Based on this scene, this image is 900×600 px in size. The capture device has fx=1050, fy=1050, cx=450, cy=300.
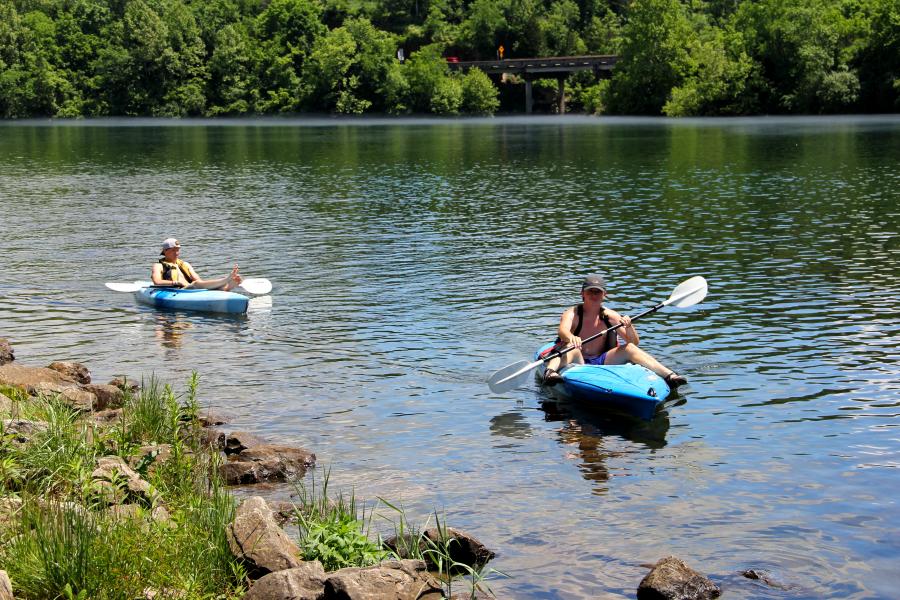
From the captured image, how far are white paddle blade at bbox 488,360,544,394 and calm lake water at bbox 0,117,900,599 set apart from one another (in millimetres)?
263

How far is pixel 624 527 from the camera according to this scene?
1098 centimetres

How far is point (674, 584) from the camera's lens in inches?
362

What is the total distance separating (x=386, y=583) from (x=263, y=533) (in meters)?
1.19

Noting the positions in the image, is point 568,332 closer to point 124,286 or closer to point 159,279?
point 159,279

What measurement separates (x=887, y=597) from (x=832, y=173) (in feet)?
139

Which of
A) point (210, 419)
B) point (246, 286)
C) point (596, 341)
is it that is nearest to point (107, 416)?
point (210, 419)

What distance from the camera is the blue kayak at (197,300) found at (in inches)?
852

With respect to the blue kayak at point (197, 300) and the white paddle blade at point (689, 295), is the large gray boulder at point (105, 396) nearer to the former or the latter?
the blue kayak at point (197, 300)

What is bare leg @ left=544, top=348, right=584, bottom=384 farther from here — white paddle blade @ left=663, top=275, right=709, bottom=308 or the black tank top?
white paddle blade @ left=663, top=275, right=709, bottom=308

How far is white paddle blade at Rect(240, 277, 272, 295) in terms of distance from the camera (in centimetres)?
2267

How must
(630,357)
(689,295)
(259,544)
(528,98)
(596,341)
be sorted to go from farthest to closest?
(528,98)
(689,295)
(596,341)
(630,357)
(259,544)

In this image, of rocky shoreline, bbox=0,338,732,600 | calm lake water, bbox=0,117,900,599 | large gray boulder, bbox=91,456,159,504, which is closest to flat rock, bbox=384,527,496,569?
rocky shoreline, bbox=0,338,732,600

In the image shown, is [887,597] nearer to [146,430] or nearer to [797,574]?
Answer: [797,574]

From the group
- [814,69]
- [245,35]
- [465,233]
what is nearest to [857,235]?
[465,233]
